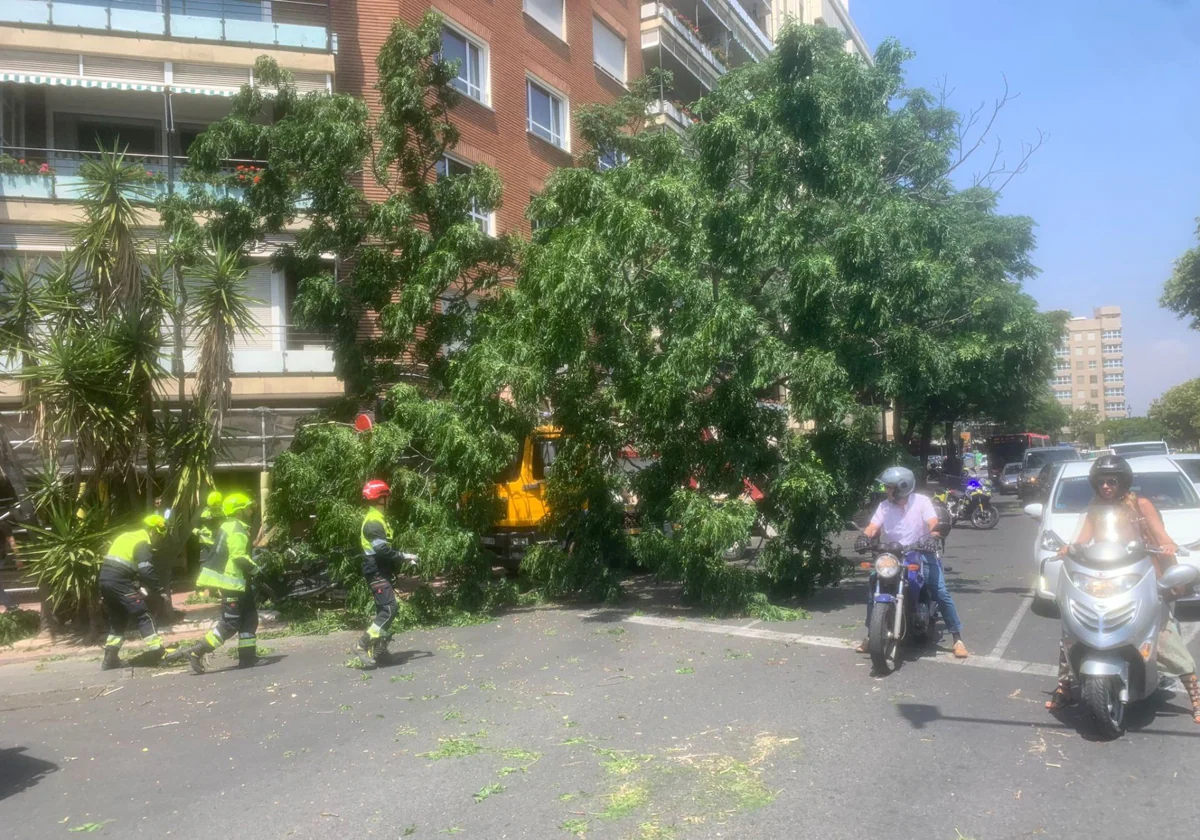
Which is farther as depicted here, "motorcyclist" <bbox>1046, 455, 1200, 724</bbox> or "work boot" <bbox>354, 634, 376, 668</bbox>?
"work boot" <bbox>354, 634, 376, 668</bbox>

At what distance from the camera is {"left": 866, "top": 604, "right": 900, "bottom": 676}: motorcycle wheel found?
25.5 ft

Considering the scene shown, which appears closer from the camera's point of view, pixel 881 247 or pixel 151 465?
pixel 881 247

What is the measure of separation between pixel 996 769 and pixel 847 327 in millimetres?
6888

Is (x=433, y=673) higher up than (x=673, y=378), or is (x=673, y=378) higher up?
(x=673, y=378)

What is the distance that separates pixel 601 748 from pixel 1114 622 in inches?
126

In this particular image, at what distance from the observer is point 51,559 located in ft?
36.3

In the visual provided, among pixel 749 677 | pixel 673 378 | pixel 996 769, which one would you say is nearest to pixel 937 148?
pixel 673 378

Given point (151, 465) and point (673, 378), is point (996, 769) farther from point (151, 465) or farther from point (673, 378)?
point (151, 465)

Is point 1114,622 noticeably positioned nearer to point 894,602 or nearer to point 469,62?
point 894,602

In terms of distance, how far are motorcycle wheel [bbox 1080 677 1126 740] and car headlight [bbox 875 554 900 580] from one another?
2.11 m

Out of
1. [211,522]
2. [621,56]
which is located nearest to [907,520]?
[211,522]

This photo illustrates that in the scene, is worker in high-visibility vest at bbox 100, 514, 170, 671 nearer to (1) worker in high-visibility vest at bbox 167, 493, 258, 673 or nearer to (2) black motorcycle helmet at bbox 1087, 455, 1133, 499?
(1) worker in high-visibility vest at bbox 167, 493, 258, 673

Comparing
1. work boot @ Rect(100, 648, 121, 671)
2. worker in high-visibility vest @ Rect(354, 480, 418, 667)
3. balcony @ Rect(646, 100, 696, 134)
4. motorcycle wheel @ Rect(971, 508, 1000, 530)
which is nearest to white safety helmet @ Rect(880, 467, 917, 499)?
worker in high-visibility vest @ Rect(354, 480, 418, 667)

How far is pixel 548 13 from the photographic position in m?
24.5
